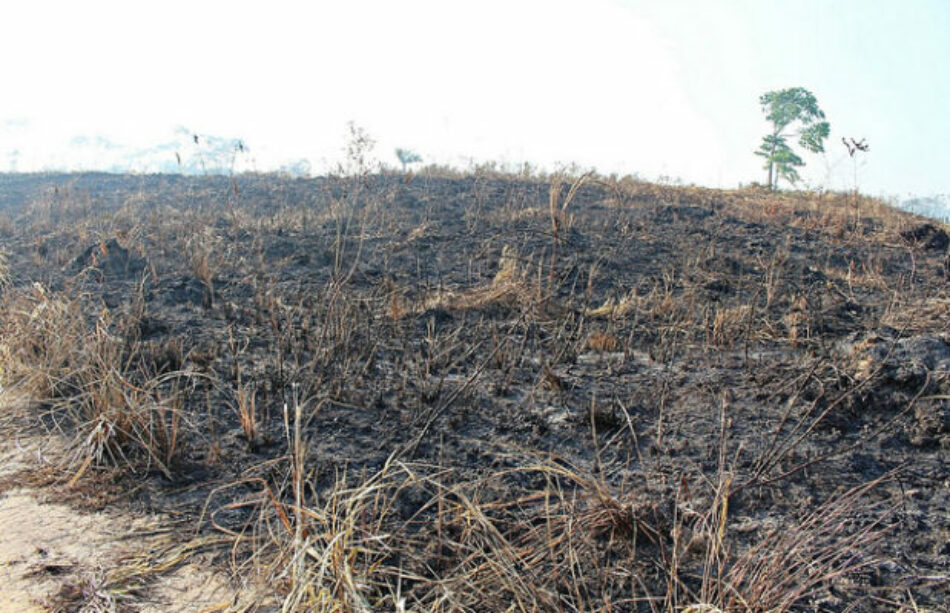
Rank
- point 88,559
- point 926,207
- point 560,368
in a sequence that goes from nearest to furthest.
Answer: point 88,559
point 560,368
point 926,207

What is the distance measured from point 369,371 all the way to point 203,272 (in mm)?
2516

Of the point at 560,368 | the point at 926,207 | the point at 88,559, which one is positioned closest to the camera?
the point at 88,559

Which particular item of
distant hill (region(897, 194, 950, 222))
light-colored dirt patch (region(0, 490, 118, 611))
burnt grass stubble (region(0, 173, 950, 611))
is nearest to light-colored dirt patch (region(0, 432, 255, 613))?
light-colored dirt patch (region(0, 490, 118, 611))

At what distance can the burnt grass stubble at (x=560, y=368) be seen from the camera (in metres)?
2.26

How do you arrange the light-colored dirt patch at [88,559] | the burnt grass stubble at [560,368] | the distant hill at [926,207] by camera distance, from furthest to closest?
the distant hill at [926,207] → the burnt grass stubble at [560,368] → the light-colored dirt patch at [88,559]

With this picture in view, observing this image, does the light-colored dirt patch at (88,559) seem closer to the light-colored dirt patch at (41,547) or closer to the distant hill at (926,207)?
the light-colored dirt patch at (41,547)

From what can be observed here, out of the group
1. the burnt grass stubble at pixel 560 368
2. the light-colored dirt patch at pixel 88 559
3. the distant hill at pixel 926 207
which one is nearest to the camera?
the light-colored dirt patch at pixel 88 559

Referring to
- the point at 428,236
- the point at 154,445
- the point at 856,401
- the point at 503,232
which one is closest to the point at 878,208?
the point at 503,232

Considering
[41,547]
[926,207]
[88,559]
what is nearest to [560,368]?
[88,559]

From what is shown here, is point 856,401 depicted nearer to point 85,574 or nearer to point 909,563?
point 909,563

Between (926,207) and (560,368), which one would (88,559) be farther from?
(926,207)

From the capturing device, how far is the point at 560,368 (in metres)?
3.77

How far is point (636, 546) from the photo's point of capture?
2.13m

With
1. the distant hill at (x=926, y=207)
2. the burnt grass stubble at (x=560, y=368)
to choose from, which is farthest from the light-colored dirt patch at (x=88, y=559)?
the distant hill at (x=926, y=207)
